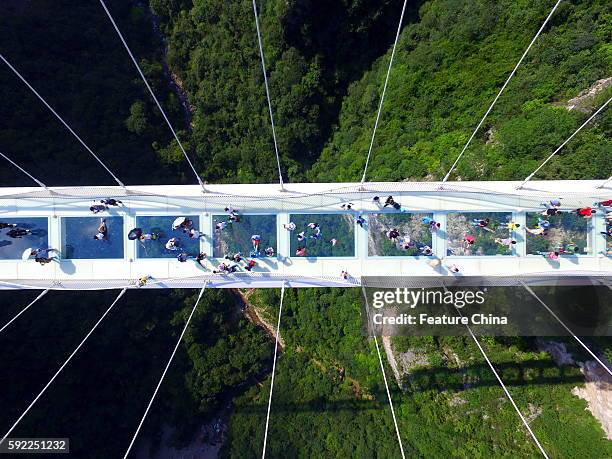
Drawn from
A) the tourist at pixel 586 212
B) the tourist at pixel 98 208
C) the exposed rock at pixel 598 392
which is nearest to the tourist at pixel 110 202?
the tourist at pixel 98 208

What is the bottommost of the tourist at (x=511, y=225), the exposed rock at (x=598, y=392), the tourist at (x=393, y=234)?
the exposed rock at (x=598, y=392)

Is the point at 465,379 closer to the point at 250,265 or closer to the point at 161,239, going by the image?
the point at 250,265

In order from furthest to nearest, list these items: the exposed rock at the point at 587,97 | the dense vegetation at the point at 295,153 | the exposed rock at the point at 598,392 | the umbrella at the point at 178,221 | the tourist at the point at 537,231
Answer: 1. the dense vegetation at the point at 295,153
2. the exposed rock at the point at 598,392
3. the exposed rock at the point at 587,97
4. the umbrella at the point at 178,221
5. the tourist at the point at 537,231

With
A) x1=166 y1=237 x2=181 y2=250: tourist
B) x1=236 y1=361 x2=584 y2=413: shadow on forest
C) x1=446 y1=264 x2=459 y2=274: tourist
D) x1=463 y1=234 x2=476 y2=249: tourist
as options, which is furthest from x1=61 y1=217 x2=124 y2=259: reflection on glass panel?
x1=463 y1=234 x2=476 y2=249: tourist

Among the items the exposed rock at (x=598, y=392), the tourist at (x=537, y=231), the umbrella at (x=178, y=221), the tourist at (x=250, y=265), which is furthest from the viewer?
the exposed rock at (x=598, y=392)

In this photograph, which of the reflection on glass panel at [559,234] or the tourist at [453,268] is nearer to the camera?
the reflection on glass panel at [559,234]

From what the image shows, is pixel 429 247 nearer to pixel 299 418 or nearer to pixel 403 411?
pixel 403 411

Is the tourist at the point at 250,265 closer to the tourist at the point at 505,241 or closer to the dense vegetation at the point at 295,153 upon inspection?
the dense vegetation at the point at 295,153

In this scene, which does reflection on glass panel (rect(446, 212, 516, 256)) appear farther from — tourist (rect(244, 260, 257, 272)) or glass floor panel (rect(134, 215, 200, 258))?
glass floor panel (rect(134, 215, 200, 258))
